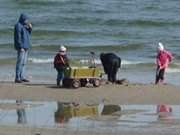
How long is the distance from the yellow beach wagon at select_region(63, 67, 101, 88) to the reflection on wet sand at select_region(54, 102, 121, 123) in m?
1.80

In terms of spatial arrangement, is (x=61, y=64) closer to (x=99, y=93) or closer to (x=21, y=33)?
(x=21, y=33)

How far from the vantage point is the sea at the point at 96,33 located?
69.6 ft

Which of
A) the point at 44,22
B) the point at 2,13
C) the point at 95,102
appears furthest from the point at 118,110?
the point at 2,13

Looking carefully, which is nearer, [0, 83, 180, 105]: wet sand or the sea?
[0, 83, 180, 105]: wet sand

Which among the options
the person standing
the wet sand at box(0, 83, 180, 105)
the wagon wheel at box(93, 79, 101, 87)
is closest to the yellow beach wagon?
the wagon wheel at box(93, 79, 101, 87)

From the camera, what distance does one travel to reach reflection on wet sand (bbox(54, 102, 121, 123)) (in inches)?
500

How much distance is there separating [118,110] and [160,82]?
416 cm

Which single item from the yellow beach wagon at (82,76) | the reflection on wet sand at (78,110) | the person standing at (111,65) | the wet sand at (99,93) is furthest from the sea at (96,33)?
the reflection on wet sand at (78,110)

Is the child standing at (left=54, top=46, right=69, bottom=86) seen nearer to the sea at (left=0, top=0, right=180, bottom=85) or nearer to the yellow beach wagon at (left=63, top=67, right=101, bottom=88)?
the yellow beach wagon at (left=63, top=67, right=101, bottom=88)

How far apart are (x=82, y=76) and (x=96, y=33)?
628 inches

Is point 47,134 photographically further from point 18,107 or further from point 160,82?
point 160,82

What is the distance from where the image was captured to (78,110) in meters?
13.4

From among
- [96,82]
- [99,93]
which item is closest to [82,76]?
[96,82]

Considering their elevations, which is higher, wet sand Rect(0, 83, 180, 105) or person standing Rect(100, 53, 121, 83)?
person standing Rect(100, 53, 121, 83)
